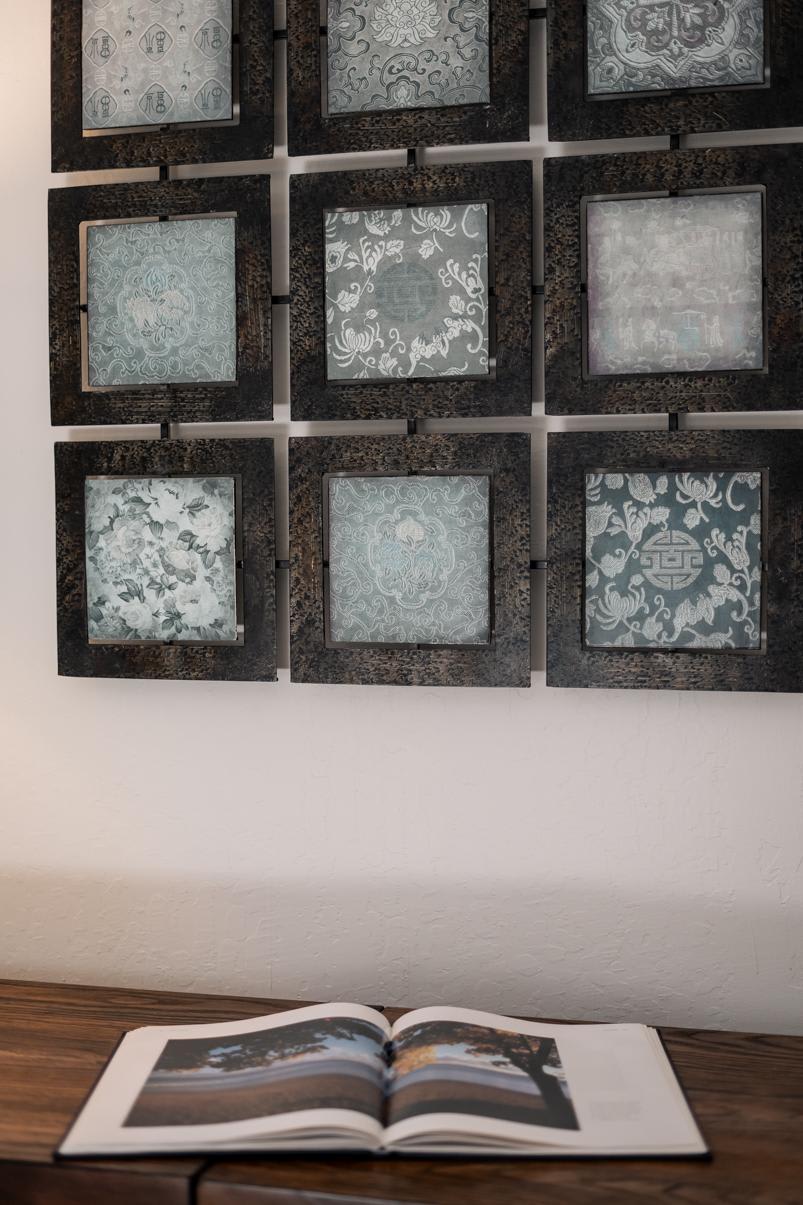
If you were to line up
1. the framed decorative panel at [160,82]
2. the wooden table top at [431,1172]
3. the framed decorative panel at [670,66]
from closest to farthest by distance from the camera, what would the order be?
the wooden table top at [431,1172], the framed decorative panel at [670,66], the framed decorative panel at [160,82]

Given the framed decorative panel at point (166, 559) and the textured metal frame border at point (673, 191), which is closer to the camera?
the textured metal frame border at point (673, 191)

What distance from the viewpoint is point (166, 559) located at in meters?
1.18

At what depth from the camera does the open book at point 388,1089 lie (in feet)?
2.64

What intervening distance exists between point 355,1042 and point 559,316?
0.76 meters

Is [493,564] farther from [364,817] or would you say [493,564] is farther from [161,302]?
[161,302]

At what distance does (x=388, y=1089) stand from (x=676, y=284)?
832 millimetres

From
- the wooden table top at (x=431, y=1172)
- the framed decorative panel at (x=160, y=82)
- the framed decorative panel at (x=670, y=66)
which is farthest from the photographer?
the framed decorative panel at (x=160, y=82)

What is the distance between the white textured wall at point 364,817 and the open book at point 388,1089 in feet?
0.49

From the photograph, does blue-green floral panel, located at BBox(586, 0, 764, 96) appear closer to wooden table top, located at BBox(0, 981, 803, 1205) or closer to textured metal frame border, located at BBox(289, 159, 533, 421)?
textured metal frame border, located at BBox(289, 159, 533, 421)

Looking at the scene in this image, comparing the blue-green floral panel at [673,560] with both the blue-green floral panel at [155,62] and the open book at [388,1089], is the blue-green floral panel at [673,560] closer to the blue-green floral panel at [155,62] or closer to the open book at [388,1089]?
the open book at [388,1089]

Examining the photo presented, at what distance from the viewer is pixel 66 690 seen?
1.25m

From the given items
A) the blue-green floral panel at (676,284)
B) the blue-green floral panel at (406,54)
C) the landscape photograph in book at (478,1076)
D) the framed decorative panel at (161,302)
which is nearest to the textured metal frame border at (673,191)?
the blue-green floral panel at (676,284)

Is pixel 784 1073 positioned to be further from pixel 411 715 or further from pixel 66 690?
pixel 66 690

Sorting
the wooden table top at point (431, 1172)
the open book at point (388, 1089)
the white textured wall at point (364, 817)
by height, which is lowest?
the wooden table top at point (431, 1172)
